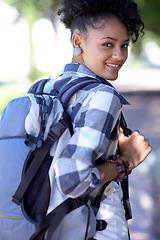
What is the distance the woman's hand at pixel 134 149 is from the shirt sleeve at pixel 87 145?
29 cm

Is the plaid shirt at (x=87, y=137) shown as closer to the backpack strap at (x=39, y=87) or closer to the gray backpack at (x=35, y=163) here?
the gray backpack at (x=35, y=163)

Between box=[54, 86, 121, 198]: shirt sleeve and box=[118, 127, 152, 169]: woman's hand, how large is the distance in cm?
29

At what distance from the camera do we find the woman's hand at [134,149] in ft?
6.18

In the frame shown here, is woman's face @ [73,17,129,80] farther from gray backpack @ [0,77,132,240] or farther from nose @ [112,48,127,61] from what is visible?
gray backpack @ [0,77,132,240]

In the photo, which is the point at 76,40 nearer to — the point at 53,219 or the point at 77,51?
the point at 77,51

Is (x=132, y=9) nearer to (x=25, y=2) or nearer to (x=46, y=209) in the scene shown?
(x=46, y=209)

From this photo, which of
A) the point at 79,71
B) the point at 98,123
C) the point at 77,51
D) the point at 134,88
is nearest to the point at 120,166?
the point at 98,123

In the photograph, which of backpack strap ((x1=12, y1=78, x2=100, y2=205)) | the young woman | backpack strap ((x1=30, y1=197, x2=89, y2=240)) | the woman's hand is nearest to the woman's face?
the young woman

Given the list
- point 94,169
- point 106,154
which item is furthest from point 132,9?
point 94,169

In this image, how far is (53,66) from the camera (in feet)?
101

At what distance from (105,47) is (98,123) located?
45cm

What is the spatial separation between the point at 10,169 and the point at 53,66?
29338 mm

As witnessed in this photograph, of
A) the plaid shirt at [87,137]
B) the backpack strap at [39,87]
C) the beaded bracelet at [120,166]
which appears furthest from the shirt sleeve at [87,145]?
the backpack strap at [39,87]

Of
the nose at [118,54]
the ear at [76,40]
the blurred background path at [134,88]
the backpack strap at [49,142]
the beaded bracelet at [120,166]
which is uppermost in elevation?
the ear at [76,40]
